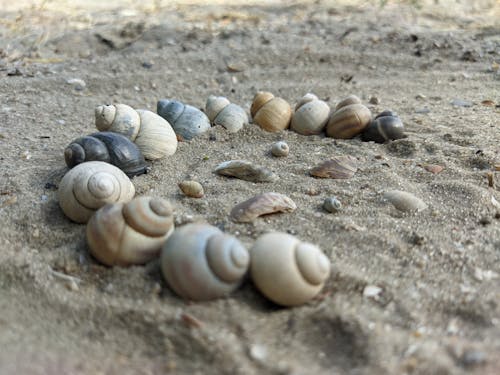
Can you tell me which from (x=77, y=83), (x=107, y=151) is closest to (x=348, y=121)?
(x=107, y=151)

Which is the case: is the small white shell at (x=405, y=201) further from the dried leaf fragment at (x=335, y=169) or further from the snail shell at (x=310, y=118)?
the snail shell at (x=310, y=118)

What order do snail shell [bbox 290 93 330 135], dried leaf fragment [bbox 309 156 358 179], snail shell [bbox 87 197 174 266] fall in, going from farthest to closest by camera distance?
snail shell [bbox 290 93 330 135] < dried leaf fragment [bbox 309 156 358 179] < snail shell [bbox 87 197 174 266]

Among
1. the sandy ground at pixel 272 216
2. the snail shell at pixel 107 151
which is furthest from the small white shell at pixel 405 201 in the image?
the snail shell at pixel 107 151

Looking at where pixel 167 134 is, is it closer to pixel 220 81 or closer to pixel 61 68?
pixel 220 81

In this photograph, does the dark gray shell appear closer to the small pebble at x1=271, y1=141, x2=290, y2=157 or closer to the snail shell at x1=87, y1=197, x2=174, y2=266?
the small pebble at x1=271, y1=141, x2=290, y2=157

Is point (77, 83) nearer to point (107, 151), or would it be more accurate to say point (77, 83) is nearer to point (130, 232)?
point (107, 151)

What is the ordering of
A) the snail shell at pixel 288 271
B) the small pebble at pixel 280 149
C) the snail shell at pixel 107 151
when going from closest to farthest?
the snail shell at pixel 288 271, the snail shell at pixel 107 151, the small pebble at pixel 280 149

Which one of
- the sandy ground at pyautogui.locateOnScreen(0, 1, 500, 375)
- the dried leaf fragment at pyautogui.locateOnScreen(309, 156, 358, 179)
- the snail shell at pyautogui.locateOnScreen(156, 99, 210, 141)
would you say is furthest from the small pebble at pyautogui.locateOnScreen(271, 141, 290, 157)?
the snail shell at pyautogui.locateOnScreen(156, 99, 210, 141)
